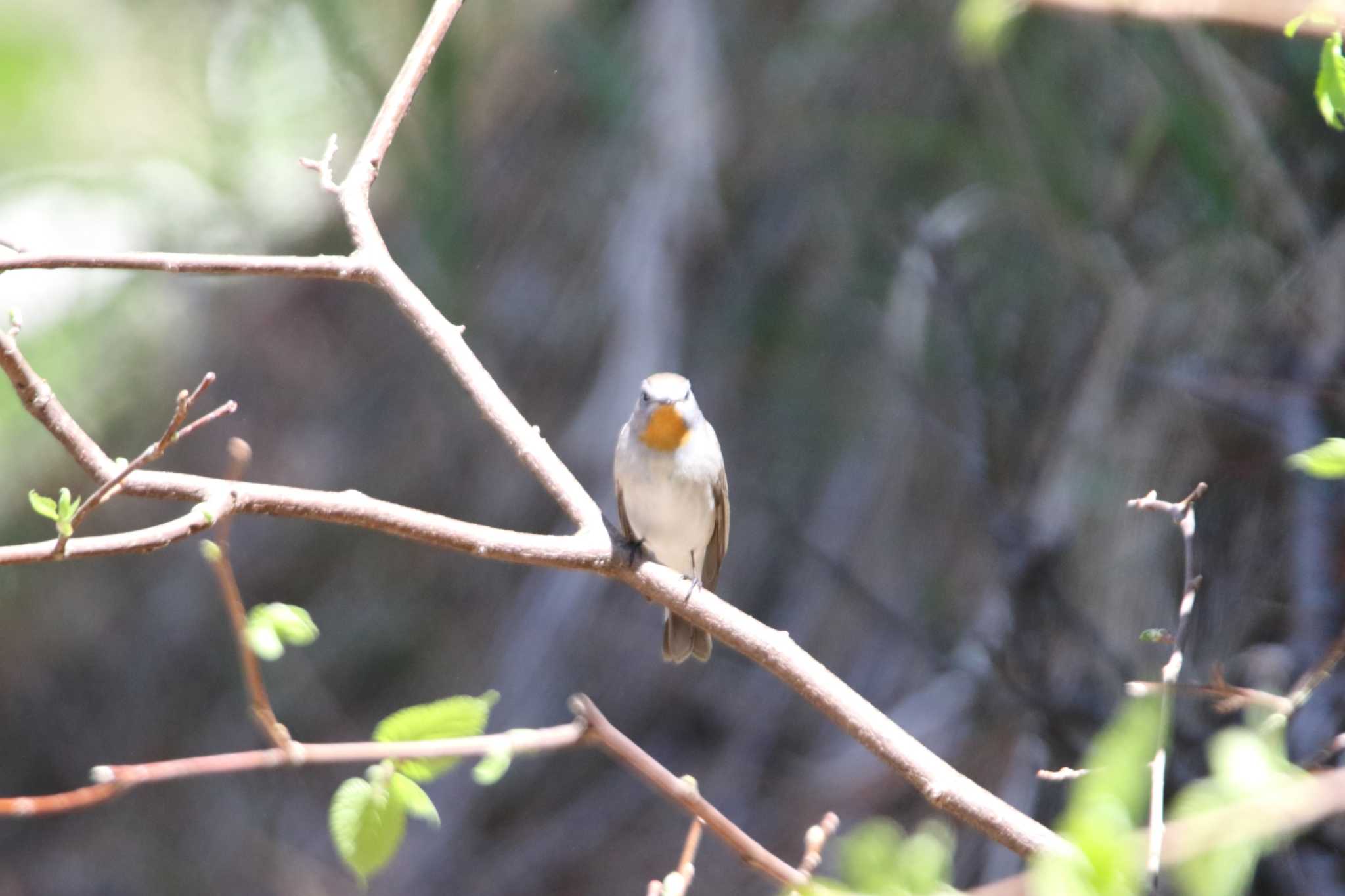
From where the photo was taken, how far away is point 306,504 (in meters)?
1.49

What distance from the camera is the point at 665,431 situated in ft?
10.8

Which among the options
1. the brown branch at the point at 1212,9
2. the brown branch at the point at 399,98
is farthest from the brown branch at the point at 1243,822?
the brown branch at the point at 399,98

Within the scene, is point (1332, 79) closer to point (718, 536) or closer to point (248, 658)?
point (248, 658)

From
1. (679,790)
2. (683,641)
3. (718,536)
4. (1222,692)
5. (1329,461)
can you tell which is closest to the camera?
(1329,461)

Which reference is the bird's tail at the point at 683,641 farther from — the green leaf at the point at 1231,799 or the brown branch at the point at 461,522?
the green leaf at the point at 1231,799

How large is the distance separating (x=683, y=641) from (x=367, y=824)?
2.41 metres

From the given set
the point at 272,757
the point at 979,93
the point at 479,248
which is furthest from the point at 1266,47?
the point at 272,757

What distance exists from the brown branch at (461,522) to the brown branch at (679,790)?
314 millimetres

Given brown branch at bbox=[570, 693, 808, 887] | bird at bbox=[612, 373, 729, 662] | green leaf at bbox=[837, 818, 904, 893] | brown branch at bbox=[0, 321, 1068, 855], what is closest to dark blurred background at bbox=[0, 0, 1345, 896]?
bird at bbox=[612, 373, 729, 662]

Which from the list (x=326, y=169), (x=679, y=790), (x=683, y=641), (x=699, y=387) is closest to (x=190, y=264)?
(x=326, y=169)

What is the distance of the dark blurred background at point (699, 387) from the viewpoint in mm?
3396

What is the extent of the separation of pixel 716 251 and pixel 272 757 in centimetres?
394

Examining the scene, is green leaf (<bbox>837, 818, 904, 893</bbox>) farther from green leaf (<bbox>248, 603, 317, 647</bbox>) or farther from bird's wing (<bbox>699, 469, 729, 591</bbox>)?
bird's wing (<bbox>699, 469, 729, 591</bbox>)

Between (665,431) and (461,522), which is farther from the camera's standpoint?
(665,431)
